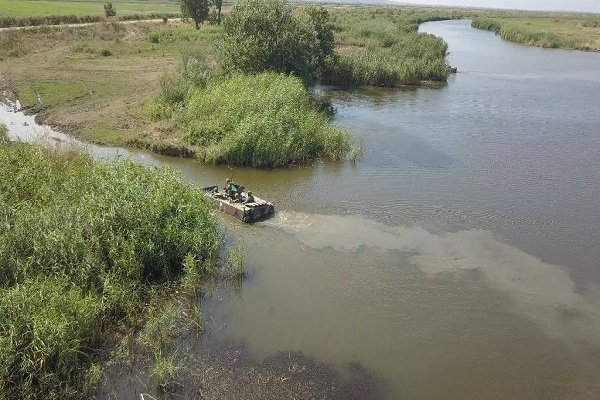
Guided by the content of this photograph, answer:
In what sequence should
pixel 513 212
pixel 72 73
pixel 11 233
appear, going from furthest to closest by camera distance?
pixel 72 73
pixel 513 212
pixel 11 233

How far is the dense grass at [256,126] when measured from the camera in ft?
88.8

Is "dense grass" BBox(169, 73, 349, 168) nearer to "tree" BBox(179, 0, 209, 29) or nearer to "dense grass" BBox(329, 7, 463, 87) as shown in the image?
"dense grass" BBox(329, 7, 463, 87)

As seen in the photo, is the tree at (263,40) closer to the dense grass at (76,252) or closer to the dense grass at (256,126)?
the dense grass at (256,126)

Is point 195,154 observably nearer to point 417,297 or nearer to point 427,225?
point 427,225

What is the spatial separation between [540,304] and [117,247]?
45.8ft

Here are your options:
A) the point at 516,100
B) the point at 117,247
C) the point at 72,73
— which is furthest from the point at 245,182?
the point at 516,100

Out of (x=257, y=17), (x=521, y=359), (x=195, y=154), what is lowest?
(x=521, y=359)

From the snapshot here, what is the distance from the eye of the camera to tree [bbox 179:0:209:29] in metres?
68.1

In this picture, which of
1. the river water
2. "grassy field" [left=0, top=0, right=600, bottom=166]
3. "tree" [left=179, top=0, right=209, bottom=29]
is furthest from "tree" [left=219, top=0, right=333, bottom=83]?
"tree" [left=179, top=0, right=209, bottom=29]

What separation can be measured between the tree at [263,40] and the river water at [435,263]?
6917 mm

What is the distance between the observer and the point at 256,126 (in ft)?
89.7

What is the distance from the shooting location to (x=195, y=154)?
90.4 feet

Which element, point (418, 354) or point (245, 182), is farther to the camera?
→ point (245, 182)

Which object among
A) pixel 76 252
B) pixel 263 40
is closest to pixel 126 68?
pixel 263 40
